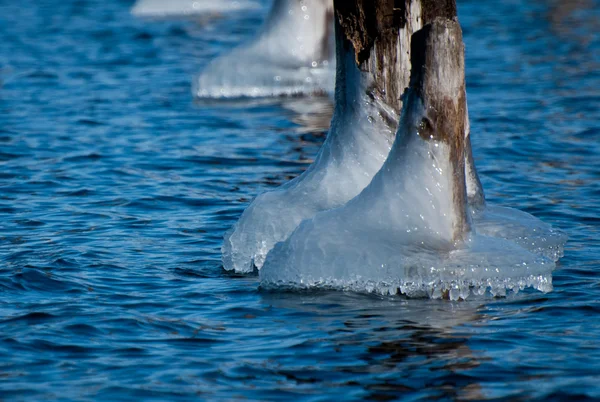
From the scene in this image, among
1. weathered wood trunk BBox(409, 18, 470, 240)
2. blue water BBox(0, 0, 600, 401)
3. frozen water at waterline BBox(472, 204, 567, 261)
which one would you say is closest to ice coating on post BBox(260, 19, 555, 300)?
weathered wood trunk BBox(409, 18, 470, 240)

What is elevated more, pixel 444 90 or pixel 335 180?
pixel 444 90

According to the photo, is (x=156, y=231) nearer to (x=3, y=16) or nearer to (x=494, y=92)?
(x=494, y=92)

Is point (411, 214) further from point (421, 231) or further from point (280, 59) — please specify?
point (280, 59)

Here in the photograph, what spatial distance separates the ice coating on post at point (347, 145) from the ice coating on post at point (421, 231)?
0.58 m

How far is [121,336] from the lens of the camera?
6.04 metres

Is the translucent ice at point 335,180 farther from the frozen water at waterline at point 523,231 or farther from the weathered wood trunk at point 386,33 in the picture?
the frozen water at waterline at point 523,231

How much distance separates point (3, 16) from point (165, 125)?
11.9 meters

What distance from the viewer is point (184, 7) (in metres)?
25.1

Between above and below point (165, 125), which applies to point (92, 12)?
above

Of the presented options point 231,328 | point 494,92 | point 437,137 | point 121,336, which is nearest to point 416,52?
point 437,137

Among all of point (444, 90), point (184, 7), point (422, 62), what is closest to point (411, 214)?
point (444, 90)

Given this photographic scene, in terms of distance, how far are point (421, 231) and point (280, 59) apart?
8.72 meters

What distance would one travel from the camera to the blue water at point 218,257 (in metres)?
5.44

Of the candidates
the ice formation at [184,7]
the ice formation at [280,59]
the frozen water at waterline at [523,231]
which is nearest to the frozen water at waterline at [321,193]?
the frozen water at waterline at [523,231]
